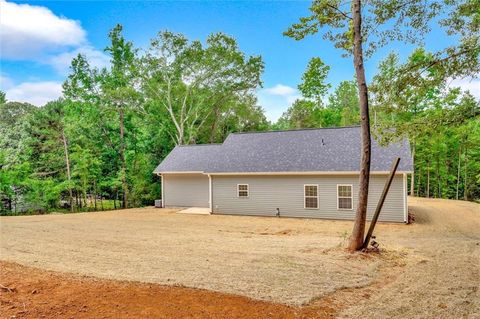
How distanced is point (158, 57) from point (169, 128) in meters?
6.39

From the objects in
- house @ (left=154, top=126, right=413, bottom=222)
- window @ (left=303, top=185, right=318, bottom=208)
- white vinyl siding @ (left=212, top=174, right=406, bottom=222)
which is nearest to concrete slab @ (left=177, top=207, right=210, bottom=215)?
house @ (left=154, top=126, right=413, bottom=222)

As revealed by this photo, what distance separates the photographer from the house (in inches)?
584

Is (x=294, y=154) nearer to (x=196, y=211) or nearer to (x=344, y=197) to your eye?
(x=344, y=197)

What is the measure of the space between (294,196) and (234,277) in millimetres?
10801

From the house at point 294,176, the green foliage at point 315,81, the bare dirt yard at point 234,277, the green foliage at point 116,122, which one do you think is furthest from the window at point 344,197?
the green foliage at point 315,81

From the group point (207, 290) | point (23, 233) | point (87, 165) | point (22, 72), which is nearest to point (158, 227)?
point (23, 233)

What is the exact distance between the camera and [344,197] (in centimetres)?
1545

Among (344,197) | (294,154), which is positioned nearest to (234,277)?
(344,197)

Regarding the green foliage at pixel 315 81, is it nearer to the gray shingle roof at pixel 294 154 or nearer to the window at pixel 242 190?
the gray shingle roof at pixel 294 154

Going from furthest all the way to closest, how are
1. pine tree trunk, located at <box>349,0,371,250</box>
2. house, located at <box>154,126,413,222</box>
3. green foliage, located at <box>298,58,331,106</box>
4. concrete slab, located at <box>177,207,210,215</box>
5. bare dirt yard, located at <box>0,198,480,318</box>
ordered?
green foliage, located at <box>298,58,331,106</box>
concrete slab, located at <box>177,207,210,215</box>
house, located at <box>154,126,413,222</box>
pine tree trunk, located at <box>349,0,371,250</box>
bare dirt yard, located at <box>0,198,480,318</box>

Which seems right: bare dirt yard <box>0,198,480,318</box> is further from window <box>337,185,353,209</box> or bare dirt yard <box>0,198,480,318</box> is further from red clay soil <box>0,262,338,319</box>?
window <box>337,185,353,209</box>

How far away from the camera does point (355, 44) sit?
8.69 meters

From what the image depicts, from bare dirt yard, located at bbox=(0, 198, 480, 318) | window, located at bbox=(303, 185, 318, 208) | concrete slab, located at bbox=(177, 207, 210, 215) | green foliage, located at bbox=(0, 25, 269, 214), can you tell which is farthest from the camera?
green foliage, located at bbox=(0, 25, 269, 214)

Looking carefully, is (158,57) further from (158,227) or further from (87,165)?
(158,227)
